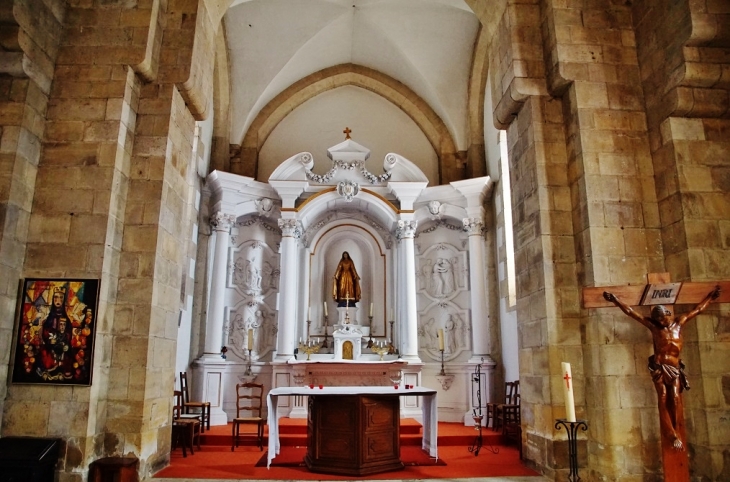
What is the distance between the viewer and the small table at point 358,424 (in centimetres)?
552

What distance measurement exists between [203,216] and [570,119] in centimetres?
649

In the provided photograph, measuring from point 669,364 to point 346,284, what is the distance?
20.8 feet

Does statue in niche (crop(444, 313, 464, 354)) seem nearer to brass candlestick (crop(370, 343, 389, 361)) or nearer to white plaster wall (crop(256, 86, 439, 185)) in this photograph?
brass candlestick (crop(370, 343, 389, 361))

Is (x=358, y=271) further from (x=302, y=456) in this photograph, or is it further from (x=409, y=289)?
(x=302, y=456)

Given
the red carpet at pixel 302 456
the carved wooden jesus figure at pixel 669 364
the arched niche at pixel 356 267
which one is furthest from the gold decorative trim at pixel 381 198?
the carved wooden jesus figure at pixel 669 364

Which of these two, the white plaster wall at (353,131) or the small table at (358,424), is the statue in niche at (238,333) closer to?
the white plaster wall at (353,131)

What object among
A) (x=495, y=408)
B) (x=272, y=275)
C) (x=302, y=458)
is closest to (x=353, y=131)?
(x=272, y=275)

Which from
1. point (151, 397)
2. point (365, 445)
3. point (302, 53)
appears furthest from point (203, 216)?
point (365, 445)

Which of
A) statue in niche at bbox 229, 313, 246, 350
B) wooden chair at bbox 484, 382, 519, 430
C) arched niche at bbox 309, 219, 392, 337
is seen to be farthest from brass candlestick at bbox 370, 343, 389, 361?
statue in niche at bbox 229, 313, 246, 350

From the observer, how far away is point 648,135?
555cm

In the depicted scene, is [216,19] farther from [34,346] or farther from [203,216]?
[34,346]

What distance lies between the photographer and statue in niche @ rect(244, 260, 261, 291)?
9.81 m

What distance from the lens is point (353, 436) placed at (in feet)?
18.2

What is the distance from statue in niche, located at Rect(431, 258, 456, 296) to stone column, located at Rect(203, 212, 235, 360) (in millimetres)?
3764
